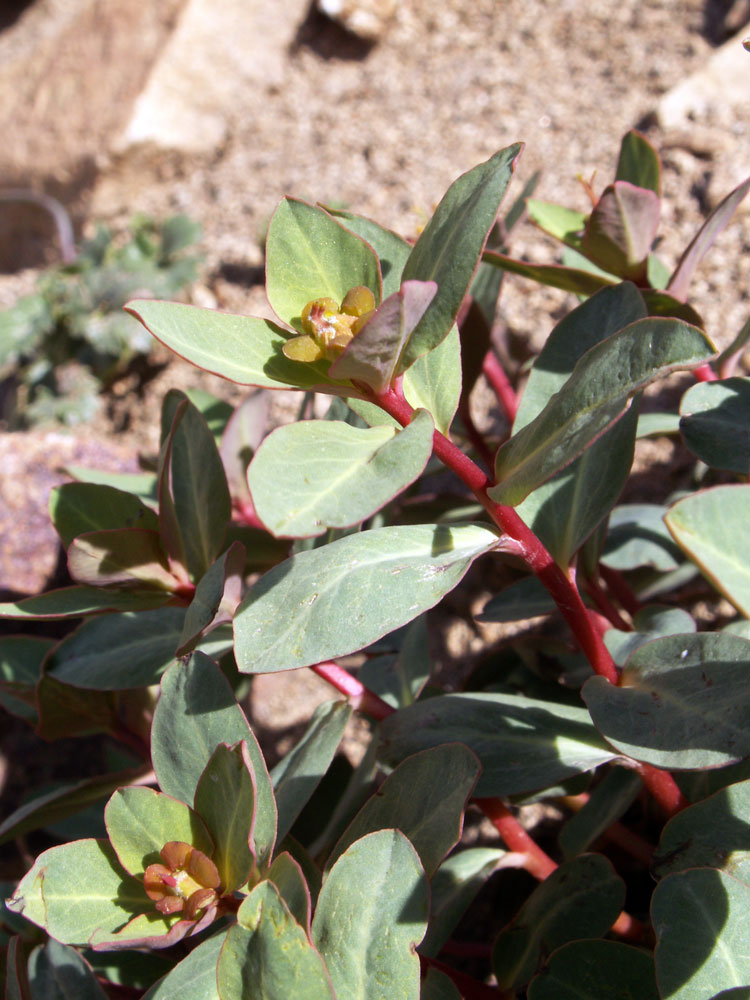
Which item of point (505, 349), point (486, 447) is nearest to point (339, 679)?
point (486, 447)

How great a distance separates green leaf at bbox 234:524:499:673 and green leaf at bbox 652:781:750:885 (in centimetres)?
36

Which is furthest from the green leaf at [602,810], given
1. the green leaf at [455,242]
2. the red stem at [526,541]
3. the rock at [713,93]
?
the rock at [713,93]

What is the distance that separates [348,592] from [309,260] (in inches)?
13.4

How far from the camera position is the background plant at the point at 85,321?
8.52 feet

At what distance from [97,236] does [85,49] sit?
1.04m

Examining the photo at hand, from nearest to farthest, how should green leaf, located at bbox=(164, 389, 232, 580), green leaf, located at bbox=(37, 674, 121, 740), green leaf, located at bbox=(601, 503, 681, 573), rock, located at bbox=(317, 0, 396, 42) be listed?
1. green leaf, located at bbox=(164, 389, 232, 580)
2. green leaf, located at bbox=(37, 674, 121, 740)
3. green leaf, located at bbox=(601, 503, 681, 573)
4. rock, located at bbox=(317, 0, 396, 42)

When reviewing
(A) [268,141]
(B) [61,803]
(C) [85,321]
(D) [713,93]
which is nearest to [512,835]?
(B) [61,803]

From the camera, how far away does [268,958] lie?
28.0 inches

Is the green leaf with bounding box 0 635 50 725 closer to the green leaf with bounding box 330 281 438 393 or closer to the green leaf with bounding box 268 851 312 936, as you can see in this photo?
the green leaf with bounding box 268 851 312 936

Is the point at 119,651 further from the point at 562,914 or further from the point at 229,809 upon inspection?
the point at 562,914

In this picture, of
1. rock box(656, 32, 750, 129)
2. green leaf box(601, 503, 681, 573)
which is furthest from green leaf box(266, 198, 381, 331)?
rock box(656, 32, 750, 129)

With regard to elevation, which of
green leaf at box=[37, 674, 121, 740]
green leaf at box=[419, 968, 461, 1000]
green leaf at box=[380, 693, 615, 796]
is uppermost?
green leaf at box=[380, 693, 615, 796]

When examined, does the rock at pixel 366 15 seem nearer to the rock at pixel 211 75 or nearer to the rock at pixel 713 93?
the rock at pixel 211 75

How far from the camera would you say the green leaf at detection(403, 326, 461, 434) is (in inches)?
34.5
